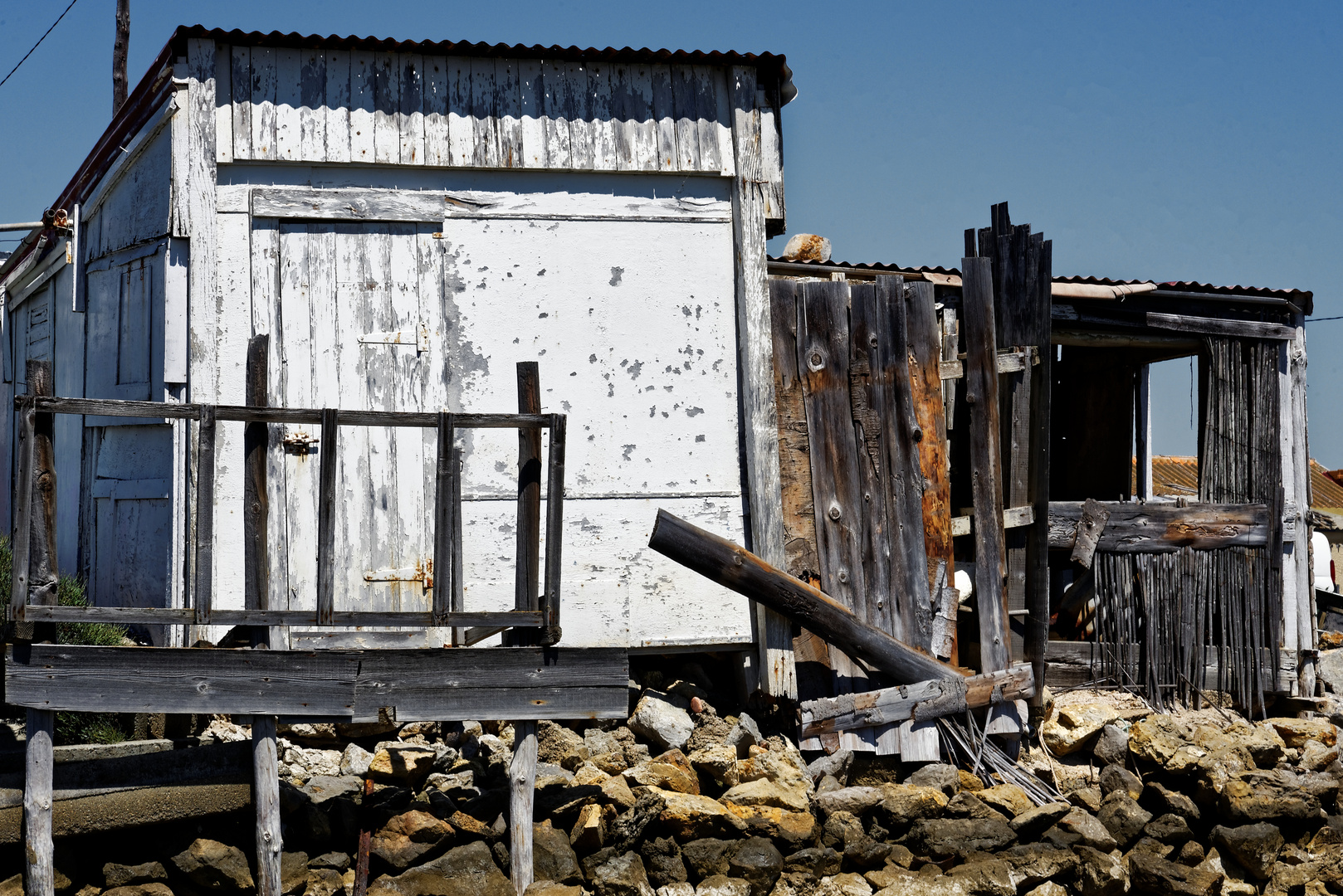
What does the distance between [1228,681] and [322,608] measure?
21.7 feet

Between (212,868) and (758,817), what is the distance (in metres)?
2.72

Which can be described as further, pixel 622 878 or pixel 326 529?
pixel 622 878

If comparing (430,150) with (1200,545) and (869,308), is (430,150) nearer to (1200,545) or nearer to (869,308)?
(869,308)

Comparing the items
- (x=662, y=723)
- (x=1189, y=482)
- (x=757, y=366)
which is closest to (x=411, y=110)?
(x=757, y=366)

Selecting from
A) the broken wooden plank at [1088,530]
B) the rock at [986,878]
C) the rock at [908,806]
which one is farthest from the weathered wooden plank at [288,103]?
the broken wooden plank at [1088,530]

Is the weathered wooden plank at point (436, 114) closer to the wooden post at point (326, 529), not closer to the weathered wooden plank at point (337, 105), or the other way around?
the weathered wooden plank at point (337, 105)

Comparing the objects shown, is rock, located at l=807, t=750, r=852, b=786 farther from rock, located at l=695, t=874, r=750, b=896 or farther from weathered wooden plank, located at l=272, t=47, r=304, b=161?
weathered wooden plank, located at l=272, t=47, r=304, b=161

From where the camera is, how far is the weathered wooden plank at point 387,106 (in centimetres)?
727

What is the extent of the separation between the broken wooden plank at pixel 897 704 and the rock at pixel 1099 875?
1.14 m

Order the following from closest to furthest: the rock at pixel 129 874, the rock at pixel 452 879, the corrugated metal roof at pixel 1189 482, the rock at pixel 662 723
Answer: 1. the rock at pixel 129 874
2. the rock at pixel 452 879
3. the rock at pixel 662 723
4. the corrugated metal roof at pixel 1189 482

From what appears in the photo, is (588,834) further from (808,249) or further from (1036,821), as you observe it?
(808,249)

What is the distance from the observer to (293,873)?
5668 millimetres

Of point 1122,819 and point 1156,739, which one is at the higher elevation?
point 1156,739

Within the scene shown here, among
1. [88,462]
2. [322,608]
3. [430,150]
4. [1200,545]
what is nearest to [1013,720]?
[1200,545]
